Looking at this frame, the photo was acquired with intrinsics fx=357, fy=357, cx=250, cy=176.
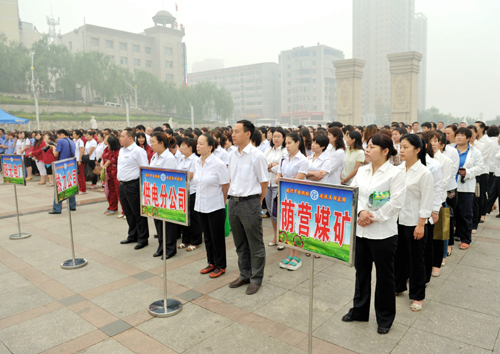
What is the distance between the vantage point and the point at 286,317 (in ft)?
12.1

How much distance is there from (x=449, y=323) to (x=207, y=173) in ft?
10.2

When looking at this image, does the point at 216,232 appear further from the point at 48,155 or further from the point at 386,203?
the point at 48,155

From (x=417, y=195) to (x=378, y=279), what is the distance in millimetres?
998

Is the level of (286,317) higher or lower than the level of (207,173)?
lower

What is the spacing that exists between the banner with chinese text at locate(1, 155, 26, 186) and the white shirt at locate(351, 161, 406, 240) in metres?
6.40

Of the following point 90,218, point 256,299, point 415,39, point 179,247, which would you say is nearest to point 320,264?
point 256,299

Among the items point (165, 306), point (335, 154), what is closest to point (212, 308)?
point (165, 306)

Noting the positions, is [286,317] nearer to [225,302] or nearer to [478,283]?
[225,302]

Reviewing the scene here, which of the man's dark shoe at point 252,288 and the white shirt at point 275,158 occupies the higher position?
the white shirt at point 275,158

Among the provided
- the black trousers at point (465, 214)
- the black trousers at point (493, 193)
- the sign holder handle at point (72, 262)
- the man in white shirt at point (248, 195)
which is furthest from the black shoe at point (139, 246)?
the black trousers at point (493, 193)

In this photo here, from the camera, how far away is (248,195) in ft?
13.9

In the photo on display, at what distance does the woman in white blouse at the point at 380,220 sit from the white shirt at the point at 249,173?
4.02ft

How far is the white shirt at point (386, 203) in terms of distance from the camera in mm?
3160

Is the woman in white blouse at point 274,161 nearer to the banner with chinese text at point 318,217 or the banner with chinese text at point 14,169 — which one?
the banner with chinese text at point 318,217
